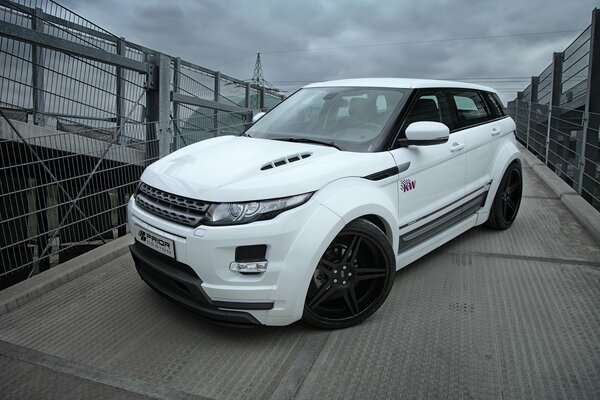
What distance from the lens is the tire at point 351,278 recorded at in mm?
2793

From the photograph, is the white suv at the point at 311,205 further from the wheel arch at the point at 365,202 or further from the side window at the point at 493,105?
the side window at the point at 493,105

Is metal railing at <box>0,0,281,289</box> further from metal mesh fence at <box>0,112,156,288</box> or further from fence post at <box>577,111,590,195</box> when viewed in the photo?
fence post at <box>577,111,590,195</box>

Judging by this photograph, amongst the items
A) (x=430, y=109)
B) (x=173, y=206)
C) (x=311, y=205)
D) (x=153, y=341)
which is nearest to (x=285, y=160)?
(x=311, y=205)

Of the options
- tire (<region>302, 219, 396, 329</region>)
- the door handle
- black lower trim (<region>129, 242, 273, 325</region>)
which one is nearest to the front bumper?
black lower trim (<region>129, 242, 273, 325</region>)

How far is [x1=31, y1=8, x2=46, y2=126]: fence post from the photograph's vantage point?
5660 mm

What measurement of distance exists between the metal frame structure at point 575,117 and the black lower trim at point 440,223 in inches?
88.1

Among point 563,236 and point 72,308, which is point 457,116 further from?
point 72,308

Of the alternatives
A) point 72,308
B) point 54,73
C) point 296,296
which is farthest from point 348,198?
point 54,73

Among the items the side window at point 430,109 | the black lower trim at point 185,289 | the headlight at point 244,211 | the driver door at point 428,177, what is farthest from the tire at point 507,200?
the black lower trim at point 185,289

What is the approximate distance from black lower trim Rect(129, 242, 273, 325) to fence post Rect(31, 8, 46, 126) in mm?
3870

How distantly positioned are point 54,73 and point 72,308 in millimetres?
3728

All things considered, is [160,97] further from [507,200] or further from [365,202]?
[507,200]

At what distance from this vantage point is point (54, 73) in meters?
5.81

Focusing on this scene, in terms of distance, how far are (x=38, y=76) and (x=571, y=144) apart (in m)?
8.16
